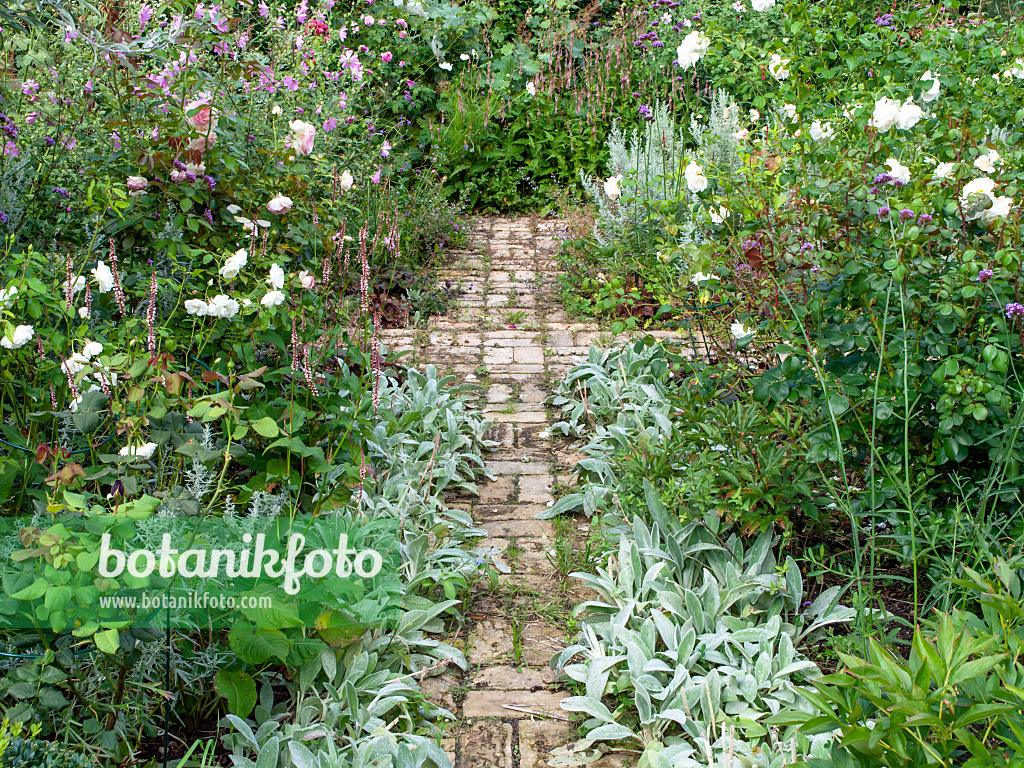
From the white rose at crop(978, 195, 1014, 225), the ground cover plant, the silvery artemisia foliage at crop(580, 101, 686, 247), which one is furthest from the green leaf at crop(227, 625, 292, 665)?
the silvery artemisia foliage at crop(580, 101, 686, 247)

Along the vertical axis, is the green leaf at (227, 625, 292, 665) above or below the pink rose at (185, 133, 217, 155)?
below

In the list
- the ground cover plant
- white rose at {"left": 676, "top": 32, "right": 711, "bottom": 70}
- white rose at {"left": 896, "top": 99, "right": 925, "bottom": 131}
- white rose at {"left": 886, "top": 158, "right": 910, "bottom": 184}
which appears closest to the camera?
the ground cover plant

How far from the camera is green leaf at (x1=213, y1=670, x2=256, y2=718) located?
1994mm

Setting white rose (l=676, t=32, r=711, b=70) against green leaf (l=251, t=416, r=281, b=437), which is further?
white rose (l=676, t=32, r=711, b=70)

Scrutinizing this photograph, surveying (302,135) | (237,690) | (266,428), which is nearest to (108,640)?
(237,690)

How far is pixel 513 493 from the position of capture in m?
3.44

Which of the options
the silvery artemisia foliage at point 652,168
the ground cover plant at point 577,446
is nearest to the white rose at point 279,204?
the ground cover plant at point 577,446

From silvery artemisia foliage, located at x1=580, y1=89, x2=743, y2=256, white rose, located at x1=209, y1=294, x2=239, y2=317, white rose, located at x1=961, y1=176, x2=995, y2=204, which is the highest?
silvery artemisia foliage, located at x1=580, y1=89, x2=743, y2=256

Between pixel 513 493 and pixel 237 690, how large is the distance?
5.23 feet

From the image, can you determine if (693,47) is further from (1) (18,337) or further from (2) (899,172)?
(1) (18,337)

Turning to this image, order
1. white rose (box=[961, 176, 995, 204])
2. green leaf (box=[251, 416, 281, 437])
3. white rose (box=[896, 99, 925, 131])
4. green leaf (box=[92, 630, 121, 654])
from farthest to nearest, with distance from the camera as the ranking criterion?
white rose (box=[896, 99, 925, 131]) → white rose (box=[961, 176, 995, 204]) → green leaf (box=[251, 416, 281, 437]) → green leaf (box=[92, 630, 121, 654])

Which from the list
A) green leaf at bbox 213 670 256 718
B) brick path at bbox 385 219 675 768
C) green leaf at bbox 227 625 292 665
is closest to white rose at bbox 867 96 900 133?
brick path at bbox 385 219 675 768

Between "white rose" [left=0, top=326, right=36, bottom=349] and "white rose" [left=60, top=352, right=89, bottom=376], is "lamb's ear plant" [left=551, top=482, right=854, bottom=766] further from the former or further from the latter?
"white rose" [left=0, top=326, right=36, bottom=349]

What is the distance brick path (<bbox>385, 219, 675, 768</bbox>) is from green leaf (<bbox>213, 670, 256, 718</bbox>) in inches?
20.5
